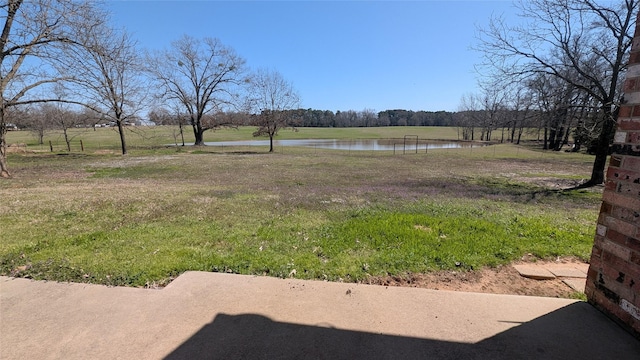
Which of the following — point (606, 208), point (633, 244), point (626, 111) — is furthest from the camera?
point (606, 208)

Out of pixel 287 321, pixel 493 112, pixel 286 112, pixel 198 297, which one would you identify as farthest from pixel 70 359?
pixel 493 112

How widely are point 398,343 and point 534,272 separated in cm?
252

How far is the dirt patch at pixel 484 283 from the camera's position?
3240 mm

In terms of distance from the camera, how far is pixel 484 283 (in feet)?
11.2

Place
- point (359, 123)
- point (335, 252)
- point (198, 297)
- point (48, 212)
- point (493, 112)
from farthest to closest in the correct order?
point (359, 123)
point (493, 112)
point (48, 212)
point (335, 252)
point (198, 297)

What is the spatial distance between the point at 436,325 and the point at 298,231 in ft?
10.4

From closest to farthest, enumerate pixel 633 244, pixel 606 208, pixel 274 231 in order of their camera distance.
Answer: pixel 633 244 < pixel 606 208 < pixel 274 231

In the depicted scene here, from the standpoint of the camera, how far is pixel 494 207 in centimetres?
750

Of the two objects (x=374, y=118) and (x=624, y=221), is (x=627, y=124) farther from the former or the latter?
(x=374, y=118)

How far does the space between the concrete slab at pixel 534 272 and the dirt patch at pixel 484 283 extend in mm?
58

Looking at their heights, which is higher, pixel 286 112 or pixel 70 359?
pixel 286 112

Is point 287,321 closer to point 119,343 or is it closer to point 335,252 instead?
point 119,343

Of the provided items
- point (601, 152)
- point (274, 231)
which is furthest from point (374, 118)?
point (274, 231)

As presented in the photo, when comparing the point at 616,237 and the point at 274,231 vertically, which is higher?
the point at 616,237
